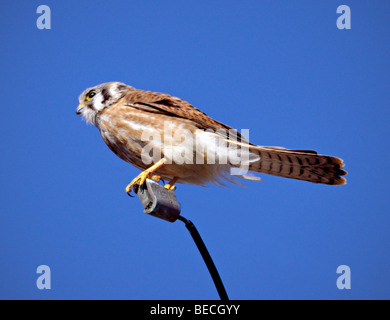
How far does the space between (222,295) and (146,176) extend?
1.52m

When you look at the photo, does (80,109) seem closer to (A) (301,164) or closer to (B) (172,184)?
(B) (172,184)

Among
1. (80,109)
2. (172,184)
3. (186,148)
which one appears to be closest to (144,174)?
(186,148)

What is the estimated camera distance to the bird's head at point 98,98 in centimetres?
478

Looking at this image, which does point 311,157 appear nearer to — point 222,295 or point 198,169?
point 198,169

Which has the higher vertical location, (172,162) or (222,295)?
(172,162)

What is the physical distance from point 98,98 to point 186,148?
1.13 m

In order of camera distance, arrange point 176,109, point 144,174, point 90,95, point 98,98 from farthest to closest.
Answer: point 90,95
point 98,98
point 176,109
point 144,174

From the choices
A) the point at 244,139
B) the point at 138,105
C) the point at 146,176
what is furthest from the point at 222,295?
the point at 138,105

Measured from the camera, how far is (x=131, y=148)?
4391 millimetres

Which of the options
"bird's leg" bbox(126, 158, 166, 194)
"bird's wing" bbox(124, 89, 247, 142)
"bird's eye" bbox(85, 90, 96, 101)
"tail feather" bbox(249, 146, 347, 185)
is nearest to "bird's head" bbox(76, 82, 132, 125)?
"bird's eye" bbox(85, 90, 96, 101)

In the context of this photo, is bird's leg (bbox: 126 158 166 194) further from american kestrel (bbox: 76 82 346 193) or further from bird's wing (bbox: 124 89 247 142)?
bird's wing (bbox: 124 89 247 142)

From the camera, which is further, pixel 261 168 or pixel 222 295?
pixel 261 168

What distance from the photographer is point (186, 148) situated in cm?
432
